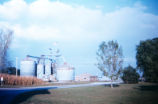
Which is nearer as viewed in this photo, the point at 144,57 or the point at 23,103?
the point at 23,103

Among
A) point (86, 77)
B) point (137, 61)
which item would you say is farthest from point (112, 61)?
point (86, 77)

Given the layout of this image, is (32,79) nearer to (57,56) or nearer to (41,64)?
(41,64)

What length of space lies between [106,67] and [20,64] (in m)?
26.0

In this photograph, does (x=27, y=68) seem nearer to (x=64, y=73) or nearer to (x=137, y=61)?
(x=64, y=73)

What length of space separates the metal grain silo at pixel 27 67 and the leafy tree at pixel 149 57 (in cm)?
3207

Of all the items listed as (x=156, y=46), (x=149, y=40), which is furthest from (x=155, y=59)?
(x=149, y=40)

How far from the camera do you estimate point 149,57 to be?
18.3 metres

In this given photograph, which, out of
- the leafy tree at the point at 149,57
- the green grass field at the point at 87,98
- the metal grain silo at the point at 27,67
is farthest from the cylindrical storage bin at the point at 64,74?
the leafy tree at the point at 149,57

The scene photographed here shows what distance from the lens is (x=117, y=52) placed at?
1267 inches

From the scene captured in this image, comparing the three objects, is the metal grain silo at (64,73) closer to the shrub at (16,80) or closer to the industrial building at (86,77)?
the shrub at (16,80)

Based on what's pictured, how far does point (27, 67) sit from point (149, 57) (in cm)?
3508

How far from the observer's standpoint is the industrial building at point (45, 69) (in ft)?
149

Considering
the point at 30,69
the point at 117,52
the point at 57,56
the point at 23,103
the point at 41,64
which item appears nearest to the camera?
the point at 23,103

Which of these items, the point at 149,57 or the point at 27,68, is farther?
the point at 27,68
